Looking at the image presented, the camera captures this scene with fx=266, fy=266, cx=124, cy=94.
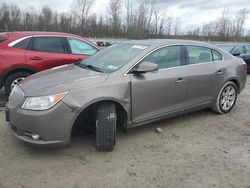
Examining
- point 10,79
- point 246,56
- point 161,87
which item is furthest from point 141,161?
point 246,56

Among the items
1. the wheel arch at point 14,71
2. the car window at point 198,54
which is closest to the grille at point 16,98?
the wheel arch at point 14,71

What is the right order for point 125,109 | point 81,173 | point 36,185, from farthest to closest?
point 125,109 → point 81,173 → point 36,185

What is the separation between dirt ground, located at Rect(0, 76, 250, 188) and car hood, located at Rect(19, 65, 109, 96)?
0.87 metres

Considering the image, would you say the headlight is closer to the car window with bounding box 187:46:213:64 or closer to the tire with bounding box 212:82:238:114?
the car window with bounding box 187:46:213:64

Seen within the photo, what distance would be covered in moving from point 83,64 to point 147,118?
1.46 meters

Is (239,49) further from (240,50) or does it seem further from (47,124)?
(47,124)

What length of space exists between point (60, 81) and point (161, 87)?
1561mm

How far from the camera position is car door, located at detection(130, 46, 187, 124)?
3.97 metres

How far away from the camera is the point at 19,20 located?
40.0 metres

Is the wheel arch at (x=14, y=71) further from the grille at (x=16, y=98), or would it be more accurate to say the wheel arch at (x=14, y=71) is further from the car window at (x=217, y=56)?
the car window at (x=217, y=56)

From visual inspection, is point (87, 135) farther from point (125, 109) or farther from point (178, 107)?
point (178, 107)

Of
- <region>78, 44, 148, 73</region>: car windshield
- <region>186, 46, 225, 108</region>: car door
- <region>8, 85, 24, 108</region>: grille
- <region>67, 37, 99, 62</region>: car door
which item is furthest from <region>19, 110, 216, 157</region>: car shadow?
<region>67, 37, 99, 62</region>: car door

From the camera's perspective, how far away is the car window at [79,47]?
21.5 ft

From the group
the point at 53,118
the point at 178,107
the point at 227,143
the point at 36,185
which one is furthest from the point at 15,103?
the point at 227,143
